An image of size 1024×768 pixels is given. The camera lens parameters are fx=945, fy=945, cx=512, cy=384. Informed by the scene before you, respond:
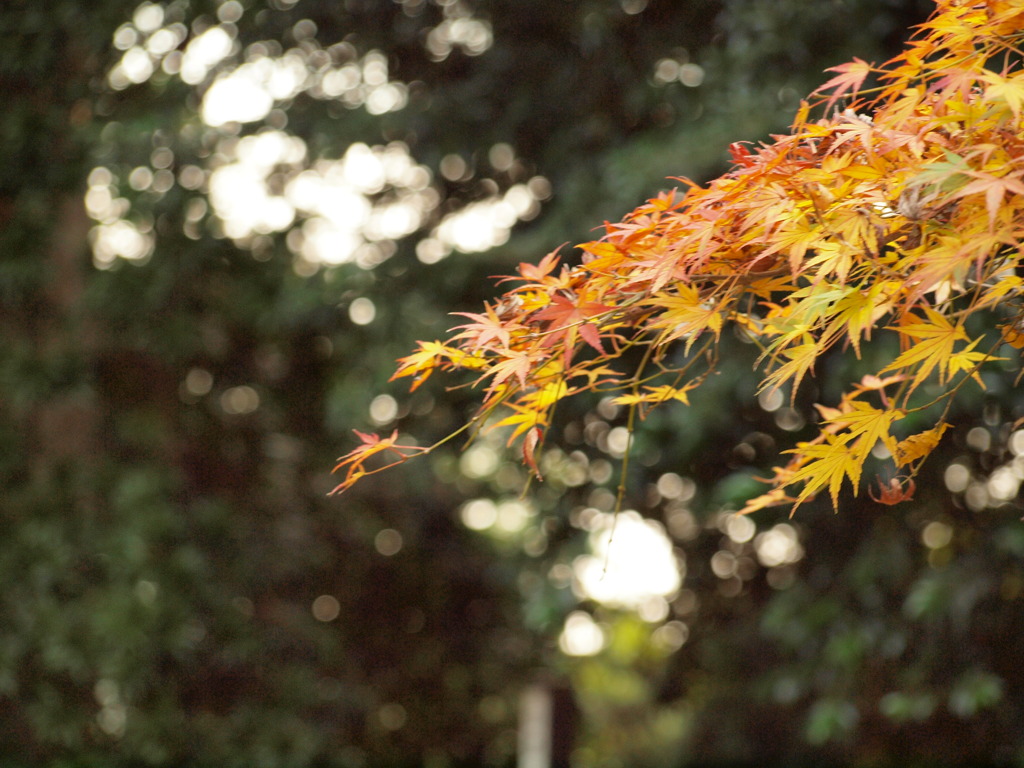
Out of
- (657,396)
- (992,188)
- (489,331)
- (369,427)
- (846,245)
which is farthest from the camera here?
(369,427)

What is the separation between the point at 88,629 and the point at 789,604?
9.33 ft

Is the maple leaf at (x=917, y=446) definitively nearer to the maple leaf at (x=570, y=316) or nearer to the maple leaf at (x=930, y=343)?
the maple leaf at (x=930, y=343)

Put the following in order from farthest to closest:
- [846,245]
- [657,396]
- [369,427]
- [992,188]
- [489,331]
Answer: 1. [369,427]
2. [657,396]
3. [489,331]
4. [846,245]
5. [992,188]

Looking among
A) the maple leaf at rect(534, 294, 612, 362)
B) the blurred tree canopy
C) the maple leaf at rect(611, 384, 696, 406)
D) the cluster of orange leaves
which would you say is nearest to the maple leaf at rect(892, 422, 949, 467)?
the cluster of orange leaves

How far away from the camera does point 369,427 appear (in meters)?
3.40

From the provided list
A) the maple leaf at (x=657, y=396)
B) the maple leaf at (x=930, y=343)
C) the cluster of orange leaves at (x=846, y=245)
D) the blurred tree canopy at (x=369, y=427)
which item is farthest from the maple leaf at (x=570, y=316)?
the blurred tree canopy at (x=369, y=427)

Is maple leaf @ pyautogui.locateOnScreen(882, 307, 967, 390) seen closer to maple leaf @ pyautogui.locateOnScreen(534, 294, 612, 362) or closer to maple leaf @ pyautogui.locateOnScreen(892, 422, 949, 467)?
maple leaf @ pyautogui.locateOnScreen(892, 422, 949, 467)

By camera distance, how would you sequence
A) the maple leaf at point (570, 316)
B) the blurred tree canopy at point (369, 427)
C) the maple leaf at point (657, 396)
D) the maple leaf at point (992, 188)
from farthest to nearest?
the blurred tree canopy at point (369, 427) < the maple leaf at point (657, 396) < the maple leaf at point (570, 316) < the maple leaf at point (992, 188)

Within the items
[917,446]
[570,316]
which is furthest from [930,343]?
[570,316]

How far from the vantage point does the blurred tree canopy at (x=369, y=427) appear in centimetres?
291

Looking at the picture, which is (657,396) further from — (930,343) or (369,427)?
(369,427)

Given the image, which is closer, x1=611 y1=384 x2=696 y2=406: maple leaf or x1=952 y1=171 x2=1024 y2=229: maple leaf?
x1=952 y1=171 x2=1024 y2=229: maple leaf

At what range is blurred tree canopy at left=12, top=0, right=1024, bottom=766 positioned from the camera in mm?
2914

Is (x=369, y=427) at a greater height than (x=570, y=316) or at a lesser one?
lesser
